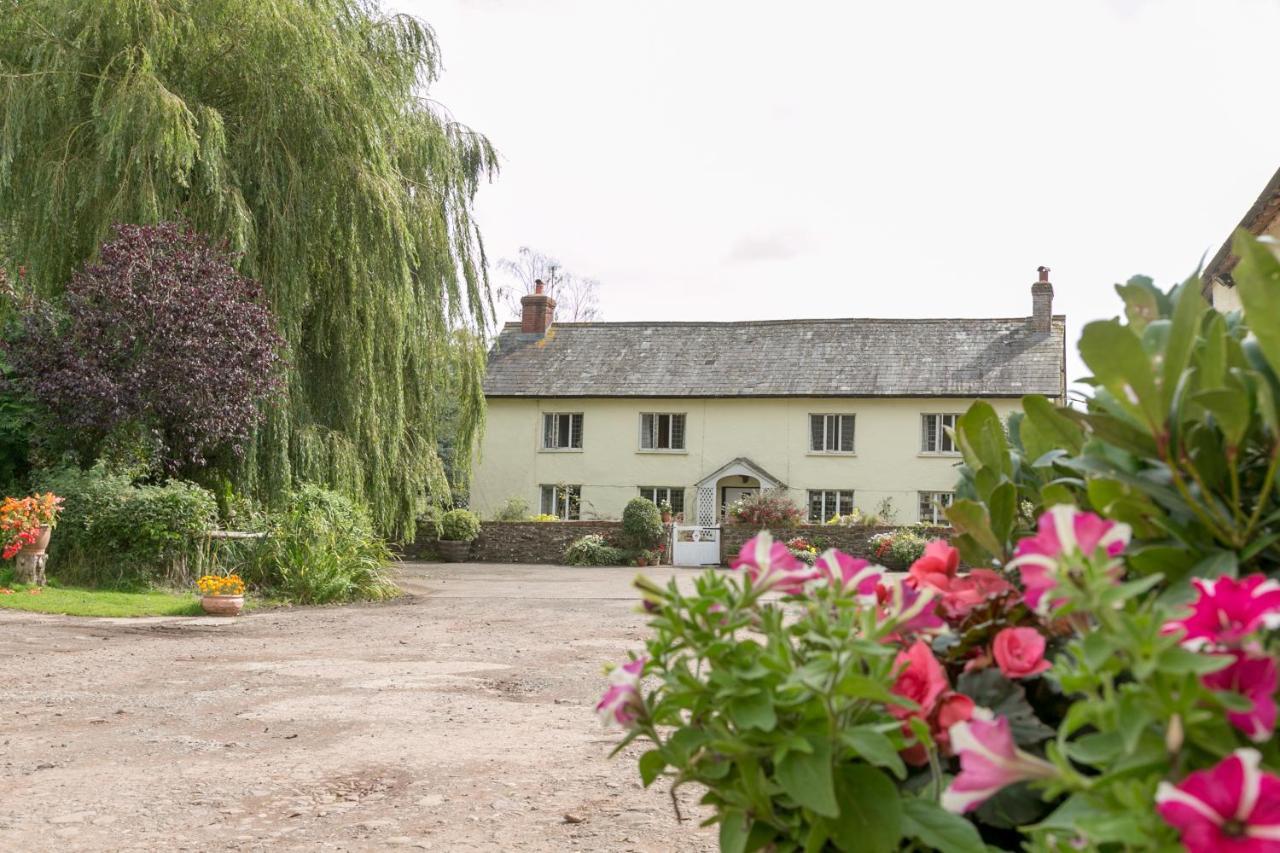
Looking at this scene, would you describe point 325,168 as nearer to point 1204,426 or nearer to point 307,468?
point 307,468

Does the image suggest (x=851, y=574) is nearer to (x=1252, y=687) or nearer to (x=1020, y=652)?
(x=1020, y=652)

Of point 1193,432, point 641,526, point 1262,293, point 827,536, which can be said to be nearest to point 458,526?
point 641,526

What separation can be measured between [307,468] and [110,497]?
108 inches

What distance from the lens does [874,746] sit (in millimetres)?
1311

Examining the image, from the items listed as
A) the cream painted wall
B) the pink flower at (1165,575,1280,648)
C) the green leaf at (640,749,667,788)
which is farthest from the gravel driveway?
the cream painted wall

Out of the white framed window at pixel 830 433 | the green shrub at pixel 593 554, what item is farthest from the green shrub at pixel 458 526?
the white framed window at pixel 830 433

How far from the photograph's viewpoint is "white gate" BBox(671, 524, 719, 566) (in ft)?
94.4

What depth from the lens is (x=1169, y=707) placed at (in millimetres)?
964

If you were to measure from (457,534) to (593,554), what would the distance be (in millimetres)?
3850

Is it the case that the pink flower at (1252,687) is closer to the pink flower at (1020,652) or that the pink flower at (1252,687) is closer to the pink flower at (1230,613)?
the pink flower at (1230,613)

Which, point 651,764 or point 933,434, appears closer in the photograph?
point 651,764

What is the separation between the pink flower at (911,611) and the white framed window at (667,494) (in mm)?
32343

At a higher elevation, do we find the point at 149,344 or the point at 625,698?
the point at 149,344

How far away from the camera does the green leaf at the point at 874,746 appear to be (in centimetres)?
129
